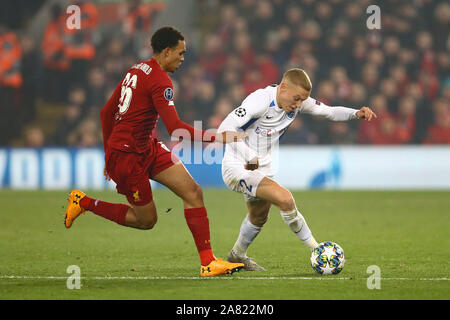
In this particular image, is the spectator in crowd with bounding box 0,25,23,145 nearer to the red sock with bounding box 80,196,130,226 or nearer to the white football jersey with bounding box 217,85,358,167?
the red sock with bounding box 80,196,130,226

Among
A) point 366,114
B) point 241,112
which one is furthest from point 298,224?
point 366,114

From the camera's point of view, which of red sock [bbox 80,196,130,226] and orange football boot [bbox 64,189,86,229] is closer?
red sock [bbox 80,196,130,226]

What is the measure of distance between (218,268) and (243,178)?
81cm

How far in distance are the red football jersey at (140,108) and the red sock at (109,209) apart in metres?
0.56

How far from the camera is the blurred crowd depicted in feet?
53.5

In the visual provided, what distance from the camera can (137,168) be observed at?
6488 millimetres

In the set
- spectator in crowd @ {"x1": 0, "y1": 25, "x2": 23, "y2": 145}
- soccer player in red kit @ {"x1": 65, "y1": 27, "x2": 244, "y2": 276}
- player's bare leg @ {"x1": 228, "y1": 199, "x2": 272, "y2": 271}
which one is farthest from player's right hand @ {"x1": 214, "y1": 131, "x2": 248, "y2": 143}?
spectator in crowd @ {"x1": 0, "y1": 25, "x2": 23, "y2": 145}

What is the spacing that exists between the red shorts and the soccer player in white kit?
0.56 m

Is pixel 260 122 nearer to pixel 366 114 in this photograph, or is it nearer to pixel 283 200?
pixel 283 200

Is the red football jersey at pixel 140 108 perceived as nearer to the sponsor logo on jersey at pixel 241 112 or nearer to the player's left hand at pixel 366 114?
the sponsor logo on jersey at pixel 241 112

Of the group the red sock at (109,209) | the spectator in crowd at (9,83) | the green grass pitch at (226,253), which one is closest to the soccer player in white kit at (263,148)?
the green grass pitch at (226,253)

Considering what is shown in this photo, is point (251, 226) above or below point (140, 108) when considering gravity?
below

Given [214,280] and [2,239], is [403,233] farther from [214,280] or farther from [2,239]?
[2,239]

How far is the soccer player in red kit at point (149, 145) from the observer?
622cm
